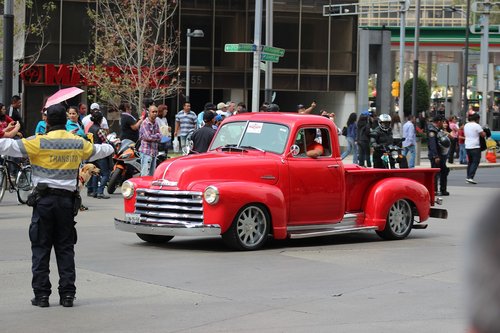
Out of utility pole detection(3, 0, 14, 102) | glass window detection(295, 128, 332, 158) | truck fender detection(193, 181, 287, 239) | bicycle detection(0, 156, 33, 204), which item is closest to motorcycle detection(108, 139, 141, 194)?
bicycle detection(0, 156, 33, 204)

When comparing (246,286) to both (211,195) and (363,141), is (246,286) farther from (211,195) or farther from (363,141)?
(363,141)

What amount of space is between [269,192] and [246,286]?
2.79 metres

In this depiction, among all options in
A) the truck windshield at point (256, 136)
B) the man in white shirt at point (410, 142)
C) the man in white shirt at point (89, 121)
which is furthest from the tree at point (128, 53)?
the truck windshield at point (256, 136)

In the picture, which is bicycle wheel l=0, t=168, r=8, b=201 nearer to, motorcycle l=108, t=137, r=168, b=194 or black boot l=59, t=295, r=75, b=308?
motorcycle l=108, t=137, r=168, b=194

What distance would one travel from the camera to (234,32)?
47281mm

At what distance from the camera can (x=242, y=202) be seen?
11438 mm

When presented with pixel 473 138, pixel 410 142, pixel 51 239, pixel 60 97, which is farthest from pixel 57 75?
pixel 51 239

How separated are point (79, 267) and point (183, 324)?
3244mm

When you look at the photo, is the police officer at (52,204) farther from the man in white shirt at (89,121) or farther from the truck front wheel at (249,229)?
the man in white shirt at (89,121)

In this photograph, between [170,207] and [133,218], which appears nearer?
[170,207]

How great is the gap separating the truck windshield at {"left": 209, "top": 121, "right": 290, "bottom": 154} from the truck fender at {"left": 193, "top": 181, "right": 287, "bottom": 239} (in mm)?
721

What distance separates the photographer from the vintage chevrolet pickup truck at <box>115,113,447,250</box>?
37.5 ft

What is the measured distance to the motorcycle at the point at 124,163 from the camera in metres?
19.5

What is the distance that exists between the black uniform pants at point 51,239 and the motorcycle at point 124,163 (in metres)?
11.5
